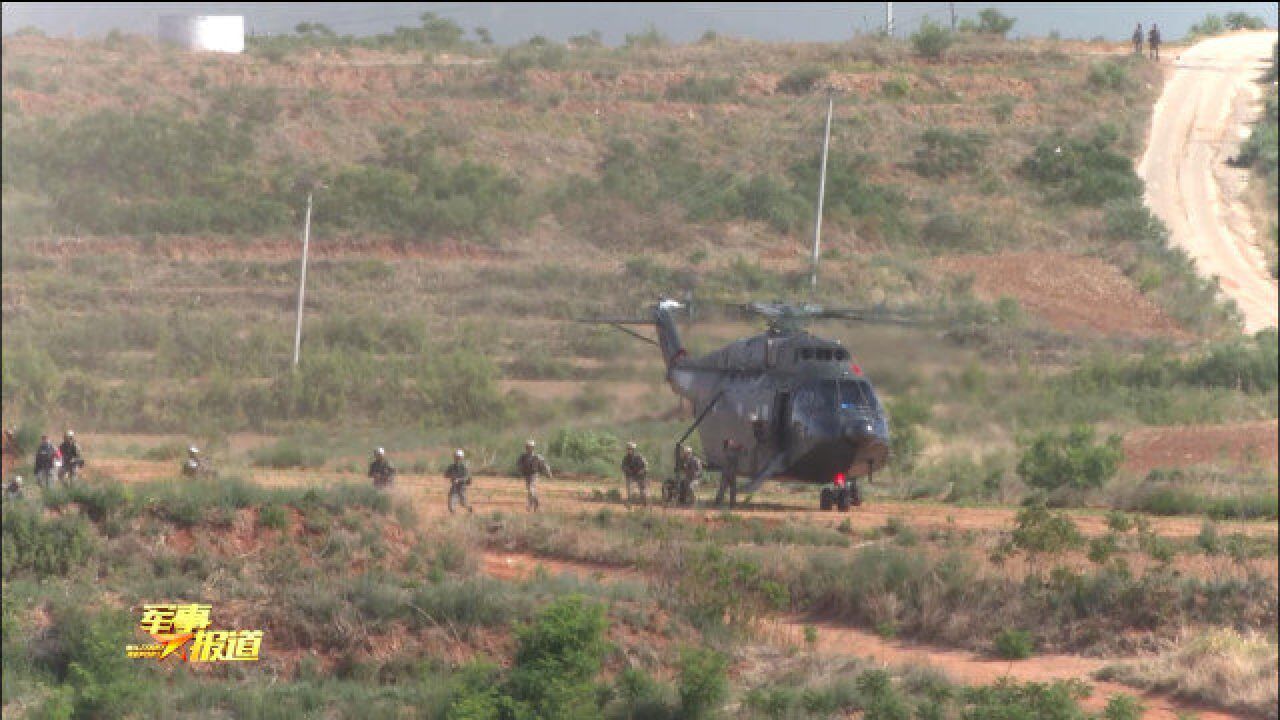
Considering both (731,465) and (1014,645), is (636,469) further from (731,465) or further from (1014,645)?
(1014,645)

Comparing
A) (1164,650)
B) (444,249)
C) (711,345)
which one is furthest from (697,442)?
(444,249)

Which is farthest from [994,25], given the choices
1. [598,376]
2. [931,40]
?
[598,376]

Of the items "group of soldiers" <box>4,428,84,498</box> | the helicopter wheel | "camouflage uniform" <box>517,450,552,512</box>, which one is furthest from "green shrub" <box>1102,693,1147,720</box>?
"group of soldiers" <box>4,428,84,498</box>

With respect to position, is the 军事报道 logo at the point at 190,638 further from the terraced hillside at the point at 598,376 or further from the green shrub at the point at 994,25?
the green shrub at the point at 994,25

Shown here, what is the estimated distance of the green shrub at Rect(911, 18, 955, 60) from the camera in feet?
266

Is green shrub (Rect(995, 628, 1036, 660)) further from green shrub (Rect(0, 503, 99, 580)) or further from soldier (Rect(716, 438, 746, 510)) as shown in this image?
green shrub (Rect(0, 503, 99, 580))

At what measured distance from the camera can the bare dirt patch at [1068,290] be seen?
56.7 metres

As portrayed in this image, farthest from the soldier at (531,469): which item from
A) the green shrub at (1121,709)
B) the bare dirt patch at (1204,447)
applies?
the bare dirt patch at (1204,447)

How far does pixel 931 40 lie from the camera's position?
267ft

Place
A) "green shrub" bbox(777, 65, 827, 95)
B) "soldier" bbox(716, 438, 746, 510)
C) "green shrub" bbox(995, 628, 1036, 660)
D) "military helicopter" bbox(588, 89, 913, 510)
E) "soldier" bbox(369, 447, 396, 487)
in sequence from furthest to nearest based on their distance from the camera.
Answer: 1. "green shrub" bbox(777, 65, 827, 95)
2. "soldier" bbox(716, 438, 746, 510)
3. "soldier" bbox(369, 447, 396, 487)
4. "military helicopter" bbox(588, 89, 913, 510)
5. "green shrub" bbox(995, 628, 1036, 660)

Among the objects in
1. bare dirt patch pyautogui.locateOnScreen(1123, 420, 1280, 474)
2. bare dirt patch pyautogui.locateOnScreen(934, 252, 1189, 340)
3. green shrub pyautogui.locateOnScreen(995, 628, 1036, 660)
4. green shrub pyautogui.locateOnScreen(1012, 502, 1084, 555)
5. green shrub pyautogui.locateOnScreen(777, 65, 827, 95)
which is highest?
green shrub pyautogui.locateOnScreen(777, 65, 827, 95)

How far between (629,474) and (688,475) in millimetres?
1044

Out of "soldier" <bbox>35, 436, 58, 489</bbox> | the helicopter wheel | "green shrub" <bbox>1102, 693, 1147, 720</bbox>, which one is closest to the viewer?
"green shrub" <bbox>1102, 693, 1147, 720</bbox>

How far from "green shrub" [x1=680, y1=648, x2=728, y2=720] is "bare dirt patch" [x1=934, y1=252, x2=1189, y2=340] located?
37.8 meters
